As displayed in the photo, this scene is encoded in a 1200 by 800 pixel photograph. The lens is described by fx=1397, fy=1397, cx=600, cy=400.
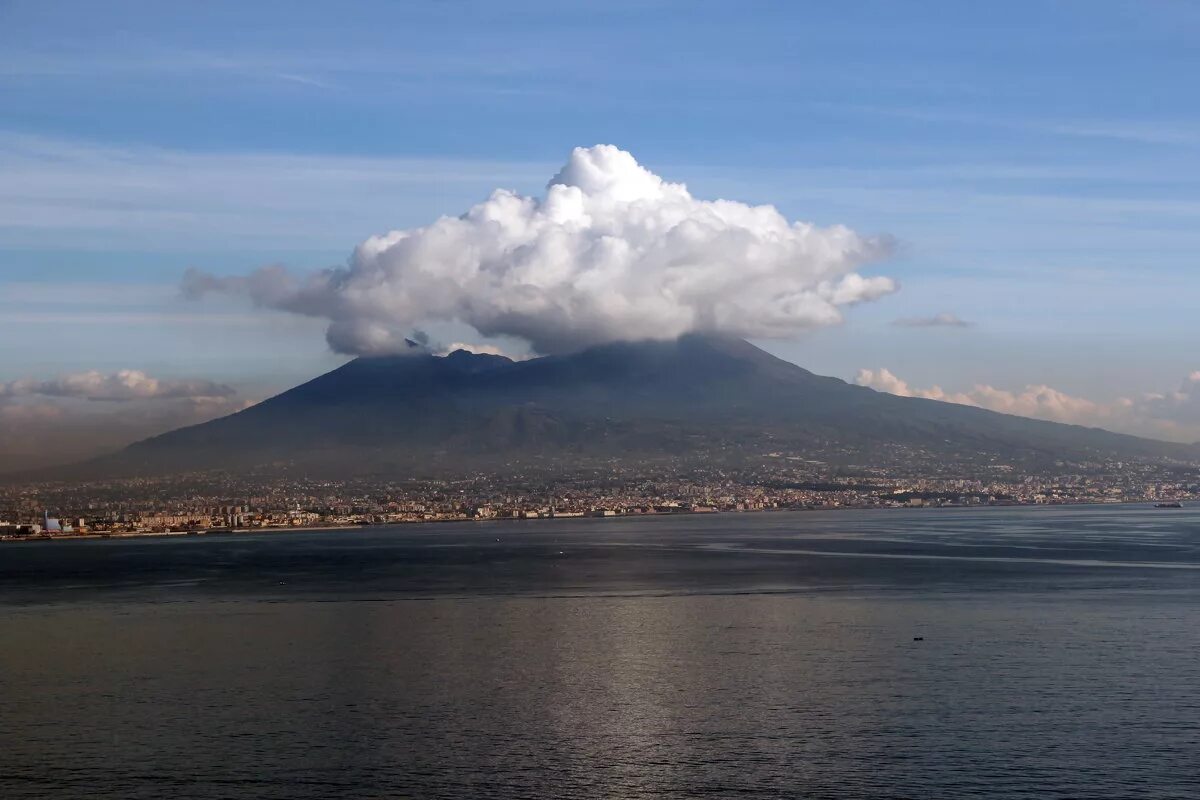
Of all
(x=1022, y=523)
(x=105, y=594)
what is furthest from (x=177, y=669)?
(x=1022, y=523)

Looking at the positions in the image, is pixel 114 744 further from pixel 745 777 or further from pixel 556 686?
pixel 745 777

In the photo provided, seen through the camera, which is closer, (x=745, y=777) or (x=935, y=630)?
(x=745, y=777)

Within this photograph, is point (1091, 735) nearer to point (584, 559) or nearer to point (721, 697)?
point (721, 697)

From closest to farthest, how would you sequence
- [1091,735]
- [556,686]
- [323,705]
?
[1091,735]
[323,705]
[556,686]

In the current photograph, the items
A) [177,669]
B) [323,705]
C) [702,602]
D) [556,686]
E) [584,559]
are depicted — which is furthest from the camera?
[584,559]

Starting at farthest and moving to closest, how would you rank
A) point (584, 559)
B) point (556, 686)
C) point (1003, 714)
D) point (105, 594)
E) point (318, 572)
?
point (584, 559)
point (318, 572)
point (105, 594)
point (556, 686)
point (1003, 714)

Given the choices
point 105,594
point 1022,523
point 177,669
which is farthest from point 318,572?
point 1022,523
